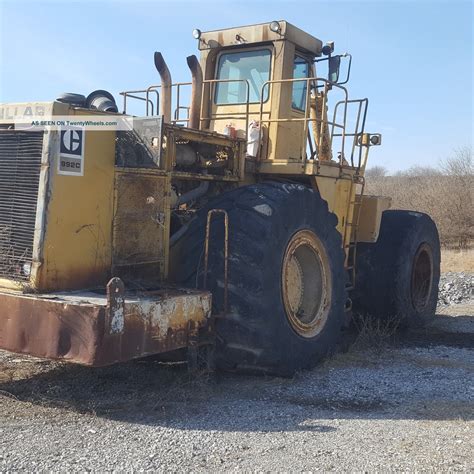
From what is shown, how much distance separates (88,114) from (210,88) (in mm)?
2968

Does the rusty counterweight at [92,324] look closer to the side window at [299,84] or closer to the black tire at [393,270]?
the side window at [299,84]

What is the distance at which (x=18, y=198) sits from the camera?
461 cm

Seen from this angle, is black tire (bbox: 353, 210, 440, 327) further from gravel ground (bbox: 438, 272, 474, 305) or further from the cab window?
gravel ground (bbox: 438, 272, 474, 305)

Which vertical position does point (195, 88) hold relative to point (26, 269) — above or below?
above

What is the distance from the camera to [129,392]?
5.00 m

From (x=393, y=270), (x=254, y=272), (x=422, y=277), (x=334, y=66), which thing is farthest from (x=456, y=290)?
(x=254, y=272)

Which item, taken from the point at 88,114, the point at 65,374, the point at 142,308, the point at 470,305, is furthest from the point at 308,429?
the point at 470,305

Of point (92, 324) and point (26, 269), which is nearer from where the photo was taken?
point (92, 324)

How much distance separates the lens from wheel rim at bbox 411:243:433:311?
863 centimetres

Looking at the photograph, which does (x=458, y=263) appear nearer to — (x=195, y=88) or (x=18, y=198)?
(x=195, y=88)

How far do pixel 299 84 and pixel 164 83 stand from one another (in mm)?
2093

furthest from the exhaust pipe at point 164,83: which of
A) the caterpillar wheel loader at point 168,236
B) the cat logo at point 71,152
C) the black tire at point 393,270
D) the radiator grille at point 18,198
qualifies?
the black tire at point 393,270

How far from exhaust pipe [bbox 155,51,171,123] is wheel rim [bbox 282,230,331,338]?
1.65 meters

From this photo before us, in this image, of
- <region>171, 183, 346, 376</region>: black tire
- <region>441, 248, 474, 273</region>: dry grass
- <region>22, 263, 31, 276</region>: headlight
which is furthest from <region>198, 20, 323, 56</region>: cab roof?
<region>441, 248, 474, 273</region>: dry grass
